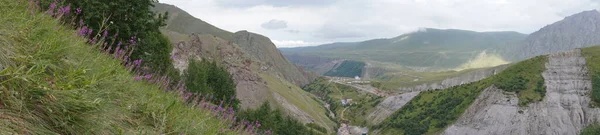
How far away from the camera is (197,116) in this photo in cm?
800

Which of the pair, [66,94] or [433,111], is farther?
[433,111]

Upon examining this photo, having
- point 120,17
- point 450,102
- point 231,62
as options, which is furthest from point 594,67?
point 120,17

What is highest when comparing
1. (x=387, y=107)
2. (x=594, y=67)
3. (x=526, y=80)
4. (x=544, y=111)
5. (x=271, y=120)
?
(x=594, y=67)

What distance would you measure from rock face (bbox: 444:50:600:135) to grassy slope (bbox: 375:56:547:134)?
11.1 ft

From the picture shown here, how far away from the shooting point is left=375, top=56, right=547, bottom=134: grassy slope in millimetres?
136250

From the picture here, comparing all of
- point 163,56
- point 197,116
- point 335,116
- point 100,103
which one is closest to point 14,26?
point 100,103

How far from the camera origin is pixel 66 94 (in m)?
4.75

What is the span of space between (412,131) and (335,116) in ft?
179

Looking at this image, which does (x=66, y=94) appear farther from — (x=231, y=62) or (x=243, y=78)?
(x=231, y=62)

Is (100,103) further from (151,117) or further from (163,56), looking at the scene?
(163,56)

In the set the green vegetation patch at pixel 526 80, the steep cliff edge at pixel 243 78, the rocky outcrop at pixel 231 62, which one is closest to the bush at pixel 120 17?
the rocky outcrop at pixel 231 62

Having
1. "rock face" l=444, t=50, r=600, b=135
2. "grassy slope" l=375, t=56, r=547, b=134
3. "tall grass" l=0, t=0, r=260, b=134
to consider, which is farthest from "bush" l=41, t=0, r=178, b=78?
"grassy slope" l=375, t=56, r=547, b=134

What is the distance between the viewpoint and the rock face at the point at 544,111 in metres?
119

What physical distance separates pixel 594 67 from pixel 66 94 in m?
170
